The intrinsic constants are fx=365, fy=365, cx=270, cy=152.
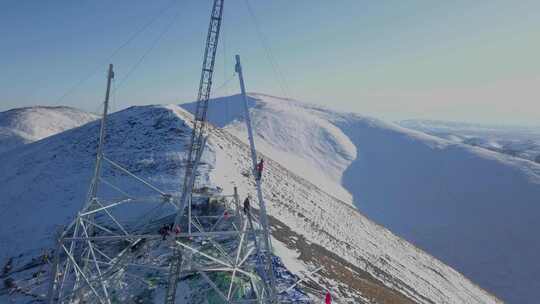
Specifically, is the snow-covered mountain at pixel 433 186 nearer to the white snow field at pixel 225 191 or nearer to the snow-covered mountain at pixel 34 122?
the white snow field at pixel 225 191

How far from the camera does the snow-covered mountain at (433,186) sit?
6425 centimetres

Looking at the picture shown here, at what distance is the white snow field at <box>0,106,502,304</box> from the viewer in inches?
1069

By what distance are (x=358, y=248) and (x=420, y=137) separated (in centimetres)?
12961

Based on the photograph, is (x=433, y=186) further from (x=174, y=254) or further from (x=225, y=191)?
(x=174, y=254)

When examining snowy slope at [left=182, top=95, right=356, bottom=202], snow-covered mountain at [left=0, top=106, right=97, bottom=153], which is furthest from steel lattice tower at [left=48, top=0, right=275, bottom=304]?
snow-covered mountain at [left=0, top=106, right=97, bottom=153]

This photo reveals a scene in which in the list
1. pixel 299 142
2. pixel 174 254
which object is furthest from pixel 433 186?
pixel 174 254

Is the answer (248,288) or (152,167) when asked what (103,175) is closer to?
(152,167)

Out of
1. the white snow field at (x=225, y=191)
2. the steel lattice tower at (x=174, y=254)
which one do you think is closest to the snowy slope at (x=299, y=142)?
the white snow field at (x=225, y=191)

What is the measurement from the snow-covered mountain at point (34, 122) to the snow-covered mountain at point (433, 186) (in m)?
50.2

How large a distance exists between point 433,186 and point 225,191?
280 ft

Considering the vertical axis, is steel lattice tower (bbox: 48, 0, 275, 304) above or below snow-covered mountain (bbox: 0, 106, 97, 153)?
above

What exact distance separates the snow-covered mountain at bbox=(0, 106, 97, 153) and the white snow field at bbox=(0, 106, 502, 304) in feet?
154

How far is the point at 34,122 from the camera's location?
111 m

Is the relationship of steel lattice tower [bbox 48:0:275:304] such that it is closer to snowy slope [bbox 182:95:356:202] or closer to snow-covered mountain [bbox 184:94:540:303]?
snow-covered mountain [bbox 184:94:540:303]
